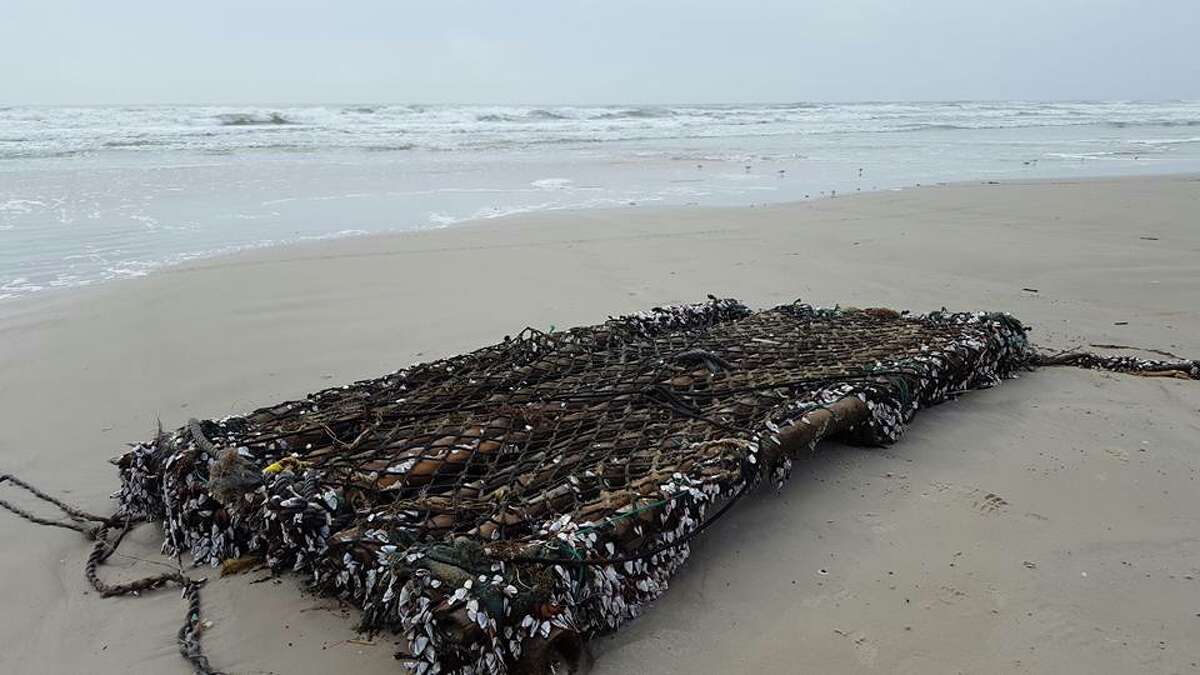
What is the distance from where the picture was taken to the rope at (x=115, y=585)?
2266 mm

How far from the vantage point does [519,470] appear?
2.61 metres

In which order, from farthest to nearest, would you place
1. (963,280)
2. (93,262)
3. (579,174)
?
(579,174), (93,262), (963,280)

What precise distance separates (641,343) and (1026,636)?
214cm

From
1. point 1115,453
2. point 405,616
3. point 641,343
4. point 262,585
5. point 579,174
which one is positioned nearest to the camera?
point 405,616

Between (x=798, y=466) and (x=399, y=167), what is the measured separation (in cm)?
1363

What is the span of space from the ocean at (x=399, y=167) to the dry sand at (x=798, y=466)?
186 cm

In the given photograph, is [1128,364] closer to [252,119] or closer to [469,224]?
[469,224]

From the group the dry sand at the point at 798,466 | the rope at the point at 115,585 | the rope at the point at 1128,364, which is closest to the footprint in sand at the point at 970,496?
the dry sand at the point at 798,466

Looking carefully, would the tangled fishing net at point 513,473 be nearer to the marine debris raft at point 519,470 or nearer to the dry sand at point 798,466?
the marine debris raft at point 519,470

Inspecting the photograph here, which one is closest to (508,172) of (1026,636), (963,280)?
(963,280)

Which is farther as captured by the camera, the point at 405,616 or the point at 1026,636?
the point at 1026,636

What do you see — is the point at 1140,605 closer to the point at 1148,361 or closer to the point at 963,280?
the point at 1148,361

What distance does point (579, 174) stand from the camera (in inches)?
583

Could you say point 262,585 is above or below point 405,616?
below
